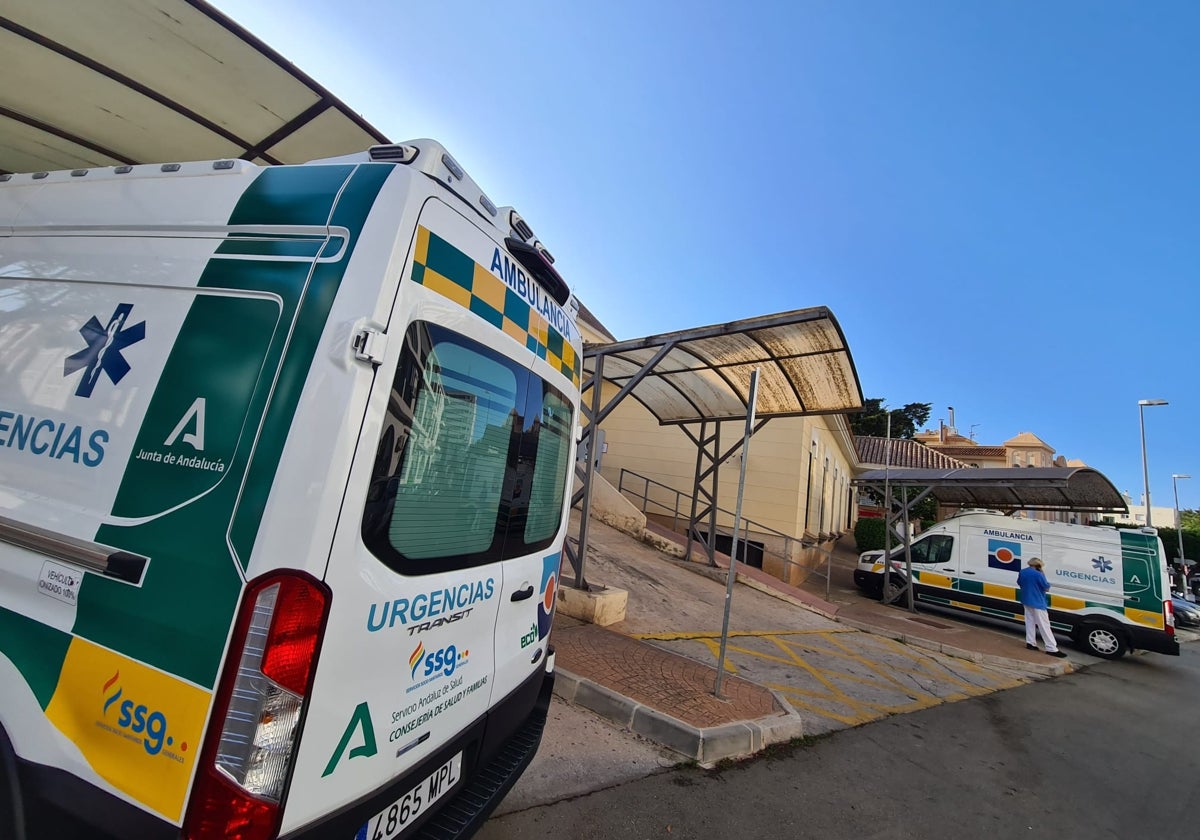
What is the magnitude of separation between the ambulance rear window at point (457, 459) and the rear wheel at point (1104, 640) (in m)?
12.6

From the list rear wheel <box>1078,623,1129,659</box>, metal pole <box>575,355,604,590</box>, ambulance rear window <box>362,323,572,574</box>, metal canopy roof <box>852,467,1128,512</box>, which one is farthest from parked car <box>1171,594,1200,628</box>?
ambulance rear window <box>362,323,572,574</box>

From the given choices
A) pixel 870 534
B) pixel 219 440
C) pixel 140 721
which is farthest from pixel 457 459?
pixel 870 534

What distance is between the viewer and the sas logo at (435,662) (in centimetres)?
179

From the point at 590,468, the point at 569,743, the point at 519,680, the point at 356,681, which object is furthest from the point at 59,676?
the point at 590,468

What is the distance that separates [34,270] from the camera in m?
2.12

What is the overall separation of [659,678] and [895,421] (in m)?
35.2

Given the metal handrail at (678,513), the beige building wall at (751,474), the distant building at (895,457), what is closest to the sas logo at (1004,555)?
the metal handrail at (678,513)

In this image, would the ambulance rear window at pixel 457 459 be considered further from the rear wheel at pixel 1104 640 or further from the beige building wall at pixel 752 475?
the rear wheel at pixel 1104 640

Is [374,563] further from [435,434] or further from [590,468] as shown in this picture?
[590,468]

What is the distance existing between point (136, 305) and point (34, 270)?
A: 75 cm

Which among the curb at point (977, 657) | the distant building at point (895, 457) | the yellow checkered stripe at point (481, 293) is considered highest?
the distant building at point (895, 457)

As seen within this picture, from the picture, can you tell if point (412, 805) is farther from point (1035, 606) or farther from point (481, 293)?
point (1035, 606)

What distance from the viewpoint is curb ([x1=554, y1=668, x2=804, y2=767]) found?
379 cm

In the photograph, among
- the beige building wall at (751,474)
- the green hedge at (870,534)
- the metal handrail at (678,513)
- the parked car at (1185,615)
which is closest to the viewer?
the metal handrail at (678,513)
